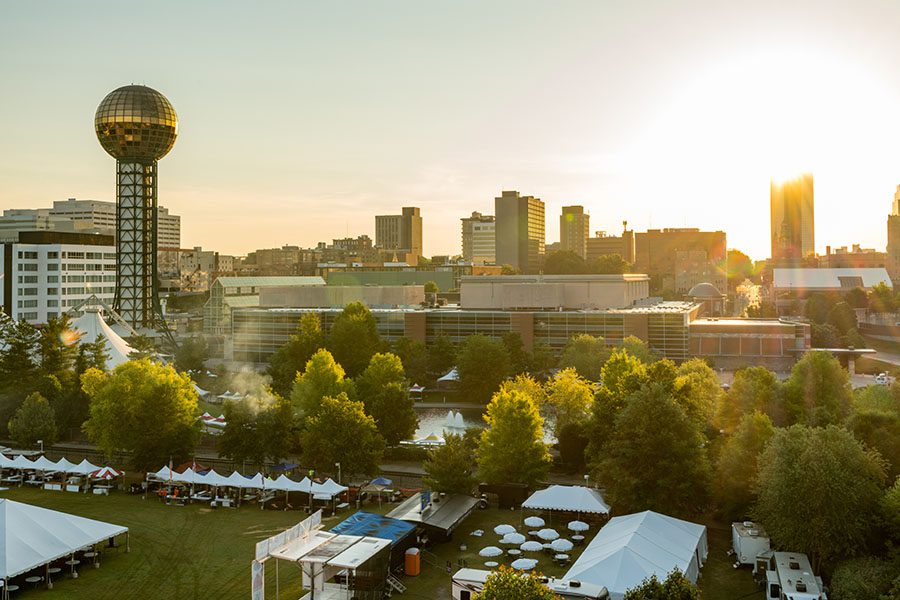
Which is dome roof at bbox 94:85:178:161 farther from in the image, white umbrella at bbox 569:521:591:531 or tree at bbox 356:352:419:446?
white umbrella at bbox 569:521:591:531

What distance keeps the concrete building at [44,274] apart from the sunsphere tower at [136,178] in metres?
10.5

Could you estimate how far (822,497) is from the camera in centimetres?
2600

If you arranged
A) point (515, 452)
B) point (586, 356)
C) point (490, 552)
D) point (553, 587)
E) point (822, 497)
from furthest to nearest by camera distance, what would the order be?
A: 1. point (586, 356)
2. point (515, 452)
3. point (490, 552)
4. point (822, 497)
5. point (553, 587)

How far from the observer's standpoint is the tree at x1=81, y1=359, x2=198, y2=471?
134 ft

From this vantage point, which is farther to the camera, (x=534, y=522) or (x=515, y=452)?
(x=515, y=452)

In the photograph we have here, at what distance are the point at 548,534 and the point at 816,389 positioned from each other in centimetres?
2088

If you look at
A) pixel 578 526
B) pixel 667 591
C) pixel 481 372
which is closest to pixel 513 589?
pixel 667 591

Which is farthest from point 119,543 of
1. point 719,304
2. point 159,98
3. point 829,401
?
point 719,304

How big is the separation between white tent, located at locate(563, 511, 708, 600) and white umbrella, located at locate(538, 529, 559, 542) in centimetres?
208

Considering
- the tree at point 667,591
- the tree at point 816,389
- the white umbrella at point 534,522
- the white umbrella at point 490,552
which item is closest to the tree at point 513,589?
the tree at point 667,591

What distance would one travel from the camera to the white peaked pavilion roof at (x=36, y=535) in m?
25.7

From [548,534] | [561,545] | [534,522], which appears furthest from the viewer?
[534,522]

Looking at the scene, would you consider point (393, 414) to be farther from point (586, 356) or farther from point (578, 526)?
point (586, 356)

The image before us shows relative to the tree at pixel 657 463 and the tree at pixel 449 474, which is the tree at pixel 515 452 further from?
the tree at pixel 657 463
